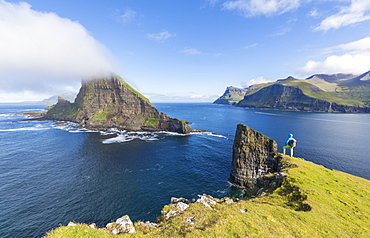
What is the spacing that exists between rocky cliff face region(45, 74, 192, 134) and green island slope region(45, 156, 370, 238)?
9007 centimetres

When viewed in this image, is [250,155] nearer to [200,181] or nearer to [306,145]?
[200,181]

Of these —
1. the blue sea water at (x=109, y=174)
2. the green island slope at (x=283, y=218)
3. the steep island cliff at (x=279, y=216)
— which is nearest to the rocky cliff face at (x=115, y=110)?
the blue sea water at (x=109, y=174)

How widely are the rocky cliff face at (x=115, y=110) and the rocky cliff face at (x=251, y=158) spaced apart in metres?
66.1

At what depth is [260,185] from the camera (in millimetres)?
34719

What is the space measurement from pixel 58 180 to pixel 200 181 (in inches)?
1717

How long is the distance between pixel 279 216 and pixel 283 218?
505 mm

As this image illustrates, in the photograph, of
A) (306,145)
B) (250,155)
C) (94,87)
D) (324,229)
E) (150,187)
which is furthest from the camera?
(94,87)

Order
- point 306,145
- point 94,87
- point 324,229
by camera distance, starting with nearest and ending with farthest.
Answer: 1. point 324,229
2. point 306,145
3. point 94,87

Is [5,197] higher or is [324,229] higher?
[324,229]

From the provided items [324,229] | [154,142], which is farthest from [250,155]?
[154,142]

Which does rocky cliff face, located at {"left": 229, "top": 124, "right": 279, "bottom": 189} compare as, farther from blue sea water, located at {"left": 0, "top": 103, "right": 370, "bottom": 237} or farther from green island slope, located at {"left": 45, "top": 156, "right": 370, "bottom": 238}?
green island slope, located at {"left": 45, "top": 156, "right": 370, "bottom": 238}

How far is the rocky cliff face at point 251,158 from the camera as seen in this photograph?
45594 mm

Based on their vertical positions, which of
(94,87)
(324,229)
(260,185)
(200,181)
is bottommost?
(200,181)

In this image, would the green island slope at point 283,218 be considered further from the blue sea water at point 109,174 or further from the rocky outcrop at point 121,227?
the blue sea water at point 109,174
